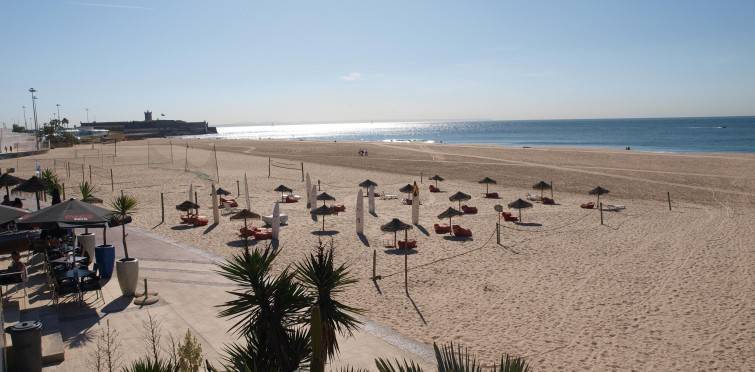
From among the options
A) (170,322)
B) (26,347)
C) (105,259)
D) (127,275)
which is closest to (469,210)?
(105,259)

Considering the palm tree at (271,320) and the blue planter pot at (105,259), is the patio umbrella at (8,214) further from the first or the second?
the palm tree at (271,320)

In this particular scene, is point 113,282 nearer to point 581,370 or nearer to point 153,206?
point 581,370

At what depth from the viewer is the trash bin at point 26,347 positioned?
7.28 m

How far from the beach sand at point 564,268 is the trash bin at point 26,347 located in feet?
18.7

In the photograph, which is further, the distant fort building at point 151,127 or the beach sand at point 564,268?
the distant fort building at point 151,127

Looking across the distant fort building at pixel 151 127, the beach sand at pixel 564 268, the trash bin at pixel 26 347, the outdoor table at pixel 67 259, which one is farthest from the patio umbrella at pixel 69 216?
the distant fort building at pixel 151 127

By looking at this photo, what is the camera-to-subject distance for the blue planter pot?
12.4m

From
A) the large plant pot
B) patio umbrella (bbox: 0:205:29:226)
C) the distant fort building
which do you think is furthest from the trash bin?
the distant fort building

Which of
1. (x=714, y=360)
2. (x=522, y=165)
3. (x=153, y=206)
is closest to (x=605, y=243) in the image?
(x=714, y=360)

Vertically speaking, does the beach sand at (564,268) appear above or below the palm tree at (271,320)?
below

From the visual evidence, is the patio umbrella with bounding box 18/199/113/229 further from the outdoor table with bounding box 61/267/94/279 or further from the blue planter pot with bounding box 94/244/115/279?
the blue planter pot with bounding box 94/244/115/279

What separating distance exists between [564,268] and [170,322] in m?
9.98

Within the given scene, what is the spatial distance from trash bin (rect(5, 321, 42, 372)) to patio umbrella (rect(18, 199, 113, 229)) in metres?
3.73

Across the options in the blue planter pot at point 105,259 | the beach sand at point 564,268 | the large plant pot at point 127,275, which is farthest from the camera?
the blue planter pot at point 105,259
